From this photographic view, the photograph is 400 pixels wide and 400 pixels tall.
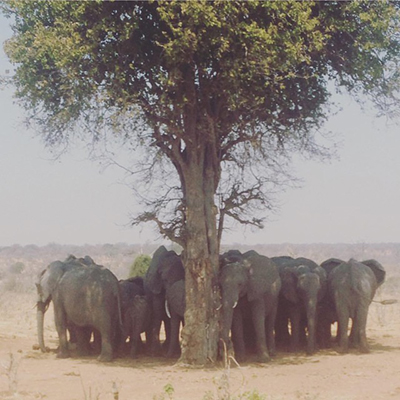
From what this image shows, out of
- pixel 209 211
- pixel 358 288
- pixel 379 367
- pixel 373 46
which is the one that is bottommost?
pixel 379 367

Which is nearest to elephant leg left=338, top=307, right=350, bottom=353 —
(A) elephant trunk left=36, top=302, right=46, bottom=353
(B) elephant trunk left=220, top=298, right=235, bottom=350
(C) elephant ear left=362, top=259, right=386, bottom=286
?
(B) elephant trunk left=220, top=298, right=235, bottom=350

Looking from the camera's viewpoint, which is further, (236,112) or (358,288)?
(358,288)

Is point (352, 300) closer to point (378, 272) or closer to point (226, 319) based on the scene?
point (378, 272)

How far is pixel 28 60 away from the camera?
14.7 m

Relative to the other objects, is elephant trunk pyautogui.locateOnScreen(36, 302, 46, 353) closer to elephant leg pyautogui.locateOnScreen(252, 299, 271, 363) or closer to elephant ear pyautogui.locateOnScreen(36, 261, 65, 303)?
elephant ear pyautogui.locateOnScreen(36, 261, 65, 303)

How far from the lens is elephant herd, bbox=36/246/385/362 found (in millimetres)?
15219

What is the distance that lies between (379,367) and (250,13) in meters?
6.72

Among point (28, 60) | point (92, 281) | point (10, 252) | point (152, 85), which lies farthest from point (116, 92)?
point (10, 252)

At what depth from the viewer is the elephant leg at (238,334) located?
50.2 ft

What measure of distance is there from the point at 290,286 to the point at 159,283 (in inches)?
113

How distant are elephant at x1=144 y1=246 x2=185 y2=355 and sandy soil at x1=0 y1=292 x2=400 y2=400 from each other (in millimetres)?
1288

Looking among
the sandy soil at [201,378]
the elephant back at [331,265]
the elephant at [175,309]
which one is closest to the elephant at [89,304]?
the sandy soil at [201,378]

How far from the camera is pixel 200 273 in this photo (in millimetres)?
14438

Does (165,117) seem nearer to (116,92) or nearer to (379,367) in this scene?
(116,92)
